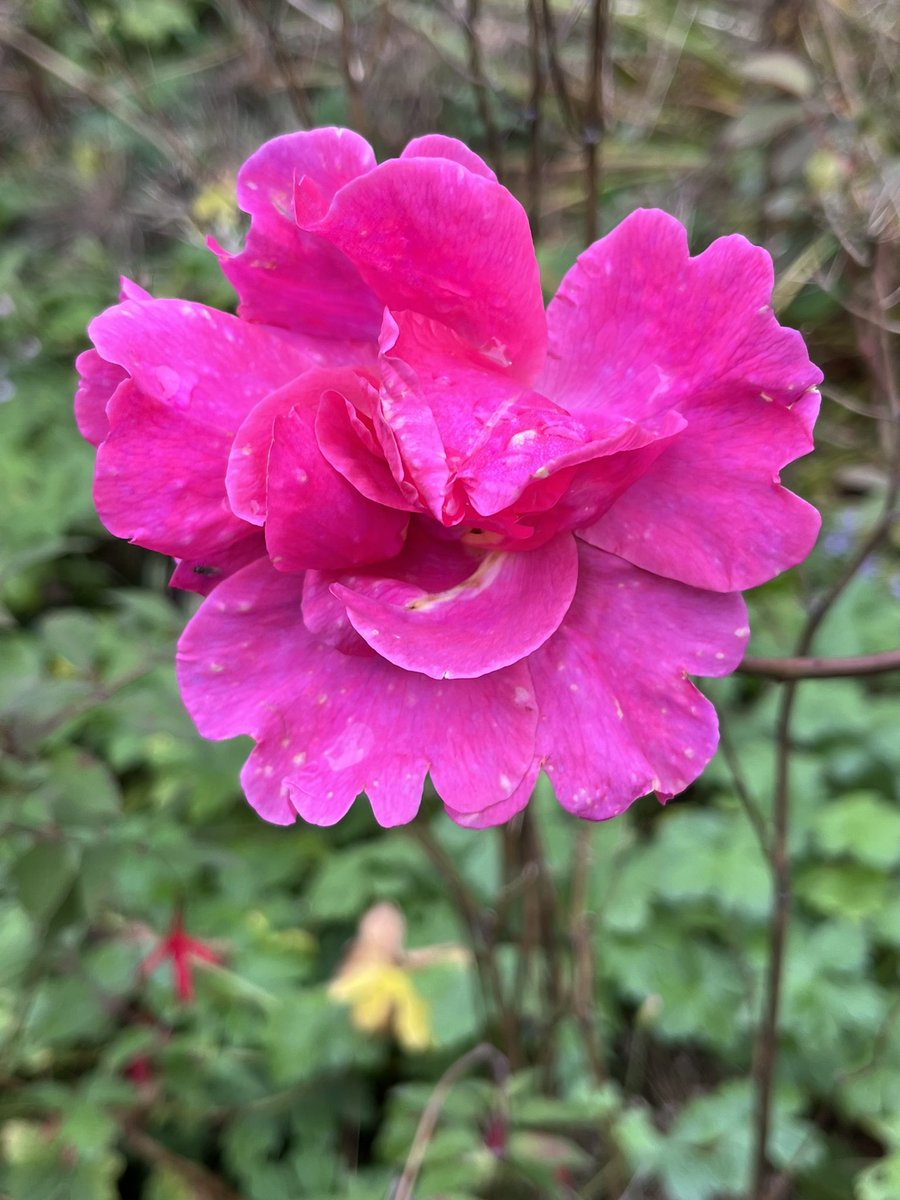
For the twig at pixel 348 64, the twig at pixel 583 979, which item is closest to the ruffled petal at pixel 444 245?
the twig at pixel 348 64

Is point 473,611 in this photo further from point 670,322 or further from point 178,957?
point 178,957

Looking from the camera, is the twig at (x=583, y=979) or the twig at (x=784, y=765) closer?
the twig at (x=784, y=765)

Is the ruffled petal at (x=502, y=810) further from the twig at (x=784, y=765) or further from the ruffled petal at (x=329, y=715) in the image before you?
the twig at (x=784, y=765)

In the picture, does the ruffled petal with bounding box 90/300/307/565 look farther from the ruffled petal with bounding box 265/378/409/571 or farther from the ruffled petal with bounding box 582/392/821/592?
the ruffled petal with bounding box 582/392/821/592

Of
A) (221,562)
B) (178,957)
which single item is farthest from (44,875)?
(221,562)

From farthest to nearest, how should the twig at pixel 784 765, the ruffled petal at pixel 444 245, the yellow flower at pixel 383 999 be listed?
the yellow flower at pixel 383 999 < the twig at pixel 784 765 < the ruffled petal at pixel 444 245

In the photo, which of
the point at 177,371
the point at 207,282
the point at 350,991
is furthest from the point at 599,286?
the point at 207,282
